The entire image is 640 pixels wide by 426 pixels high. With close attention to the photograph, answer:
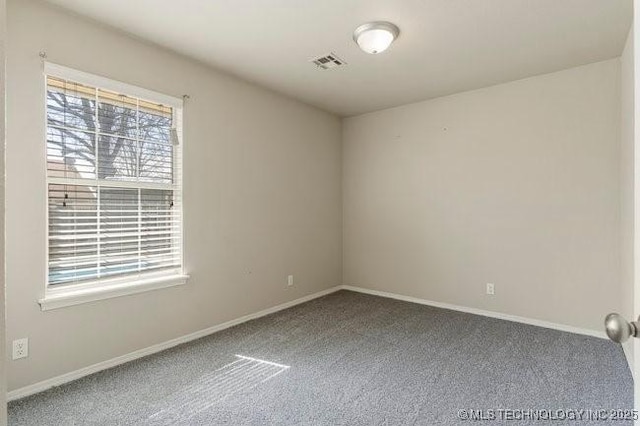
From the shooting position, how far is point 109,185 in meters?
2.51

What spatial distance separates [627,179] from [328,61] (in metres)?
2.54

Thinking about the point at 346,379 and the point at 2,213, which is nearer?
the point at 2,213

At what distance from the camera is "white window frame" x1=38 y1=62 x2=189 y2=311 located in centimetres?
221

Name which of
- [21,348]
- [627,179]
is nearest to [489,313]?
[627,179]

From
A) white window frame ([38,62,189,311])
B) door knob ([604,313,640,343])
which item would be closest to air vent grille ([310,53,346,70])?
white window frame ([38,62,189,311])

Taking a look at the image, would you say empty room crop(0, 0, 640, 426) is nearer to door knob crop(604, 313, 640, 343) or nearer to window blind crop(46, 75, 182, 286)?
window blind crop(46, 75, 182, 286)

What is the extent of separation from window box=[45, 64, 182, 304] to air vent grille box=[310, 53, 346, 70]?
129cm

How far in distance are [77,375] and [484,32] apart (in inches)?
150

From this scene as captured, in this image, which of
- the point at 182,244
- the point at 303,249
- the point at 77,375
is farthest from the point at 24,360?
the point at 303,249

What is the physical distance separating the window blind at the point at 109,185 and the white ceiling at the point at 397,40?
605 mm

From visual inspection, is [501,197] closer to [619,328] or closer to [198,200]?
[198,200]

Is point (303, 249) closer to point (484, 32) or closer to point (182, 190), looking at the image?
point (182, 190)

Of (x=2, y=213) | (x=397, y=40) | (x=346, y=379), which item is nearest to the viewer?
(x=2, y=213)

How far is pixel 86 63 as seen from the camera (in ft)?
7.81
